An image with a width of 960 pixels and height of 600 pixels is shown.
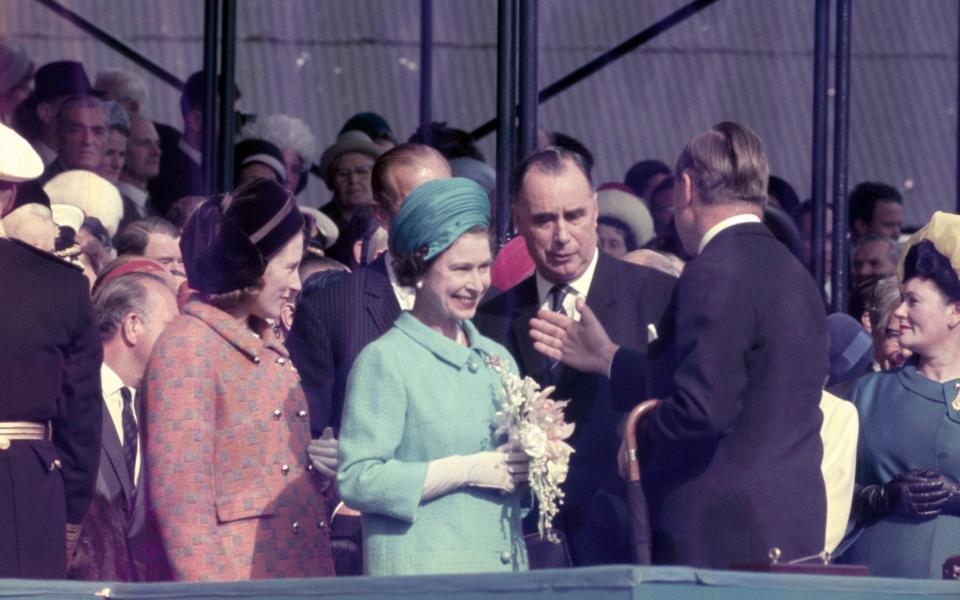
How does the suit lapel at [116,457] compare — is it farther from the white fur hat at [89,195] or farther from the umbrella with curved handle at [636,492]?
the white fur hat at [89,195]

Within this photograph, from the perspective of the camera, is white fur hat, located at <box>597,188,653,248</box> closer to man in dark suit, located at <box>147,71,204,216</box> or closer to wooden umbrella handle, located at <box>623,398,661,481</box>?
man in dark suit, located at <box>147,71,204,216</box>

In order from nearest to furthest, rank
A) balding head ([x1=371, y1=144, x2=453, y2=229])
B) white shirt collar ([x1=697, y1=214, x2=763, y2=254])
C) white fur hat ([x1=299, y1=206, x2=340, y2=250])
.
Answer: white shirt collar ([x1=697, y1=214, x2=763, y2=254]) < balding head ([x1=371, y1=144, x2=453, y2=229]) < white fur hat ([x1=299, y1=206, x2=340, y2=250])

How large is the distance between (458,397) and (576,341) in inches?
21.1

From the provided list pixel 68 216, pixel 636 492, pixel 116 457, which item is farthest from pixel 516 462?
pixel 68 216

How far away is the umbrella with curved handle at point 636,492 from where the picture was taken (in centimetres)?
413

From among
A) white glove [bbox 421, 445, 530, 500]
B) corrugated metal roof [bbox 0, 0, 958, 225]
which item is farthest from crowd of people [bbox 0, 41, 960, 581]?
corrugated metal roof [bbox 0, 0, 958, 225]

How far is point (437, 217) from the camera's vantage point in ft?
13.1

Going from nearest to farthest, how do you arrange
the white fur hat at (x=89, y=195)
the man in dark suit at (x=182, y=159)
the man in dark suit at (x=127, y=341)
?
1. the man in dark suit at (x=127, y=341)
2. the white fur hat at (x=89, y=195)
3. the man in dark suit at (x=182, y=159)

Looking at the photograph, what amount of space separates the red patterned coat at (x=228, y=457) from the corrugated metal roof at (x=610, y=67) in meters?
Answer: 5.95

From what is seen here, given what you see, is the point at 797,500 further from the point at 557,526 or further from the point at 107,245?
the point at 107,245

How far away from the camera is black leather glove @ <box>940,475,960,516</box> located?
488 cm

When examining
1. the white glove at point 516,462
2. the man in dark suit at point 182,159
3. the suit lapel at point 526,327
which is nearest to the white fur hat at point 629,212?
the man in dark suit at point 182,159

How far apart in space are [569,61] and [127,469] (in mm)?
6653

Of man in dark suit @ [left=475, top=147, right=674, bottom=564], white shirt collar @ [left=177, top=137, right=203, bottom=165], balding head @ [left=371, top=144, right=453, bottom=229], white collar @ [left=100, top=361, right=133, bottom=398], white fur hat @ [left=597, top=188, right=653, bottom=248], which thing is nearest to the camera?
man in dark suit @ [left=475, top=147, right=674, bottom=564]
